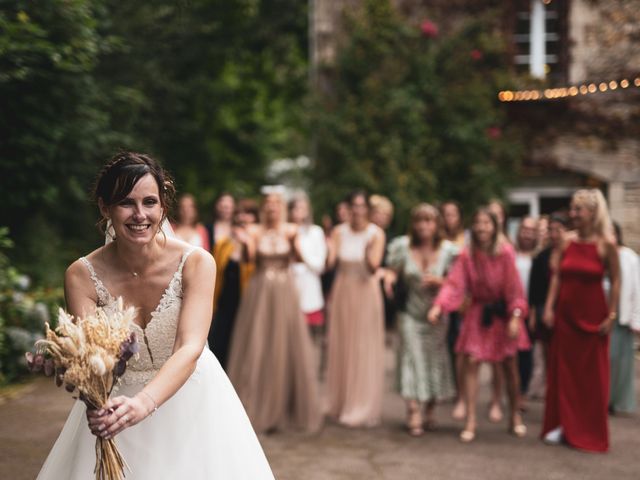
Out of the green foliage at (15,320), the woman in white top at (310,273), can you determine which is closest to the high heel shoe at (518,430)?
the woman in white top at (310,273)

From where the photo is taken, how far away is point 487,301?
7.50 meters

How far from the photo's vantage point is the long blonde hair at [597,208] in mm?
6988

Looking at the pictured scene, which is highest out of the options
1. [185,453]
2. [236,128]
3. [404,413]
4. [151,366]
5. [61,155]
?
[236,128]

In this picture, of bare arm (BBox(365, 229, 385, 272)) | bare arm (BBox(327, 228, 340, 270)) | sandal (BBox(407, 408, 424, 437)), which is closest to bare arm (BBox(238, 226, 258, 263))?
bare arm (BBox(327, 228, 340, 270))

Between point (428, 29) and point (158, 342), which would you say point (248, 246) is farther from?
point (428, 29)

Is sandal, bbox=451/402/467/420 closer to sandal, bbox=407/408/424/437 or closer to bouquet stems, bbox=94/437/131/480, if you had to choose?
sandal, bbox=407/408/424/437

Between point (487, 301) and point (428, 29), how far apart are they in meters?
8.61

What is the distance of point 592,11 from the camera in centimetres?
1455

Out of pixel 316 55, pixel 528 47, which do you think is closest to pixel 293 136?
pixel 316 55

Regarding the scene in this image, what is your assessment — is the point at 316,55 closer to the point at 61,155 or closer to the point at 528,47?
the point at 528,47

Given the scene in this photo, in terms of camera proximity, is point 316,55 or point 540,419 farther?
point 316,55

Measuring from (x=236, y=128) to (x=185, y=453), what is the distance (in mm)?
19657

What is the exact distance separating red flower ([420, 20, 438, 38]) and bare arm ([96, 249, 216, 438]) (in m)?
12.6

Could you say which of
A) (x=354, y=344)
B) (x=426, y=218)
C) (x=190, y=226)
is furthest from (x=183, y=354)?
(x=190, y=226)
